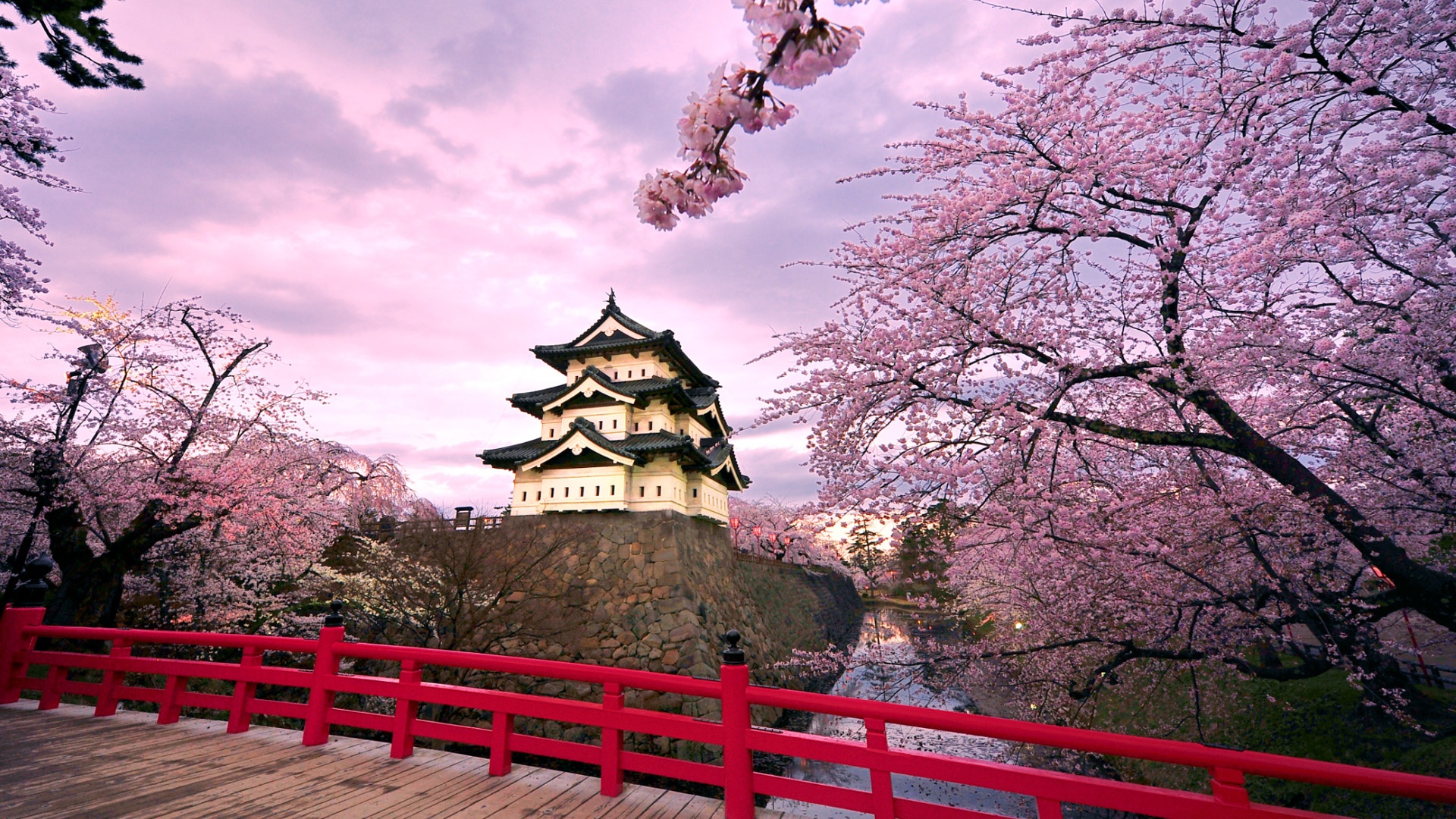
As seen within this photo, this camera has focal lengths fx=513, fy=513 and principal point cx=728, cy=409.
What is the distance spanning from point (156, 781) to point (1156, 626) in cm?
960

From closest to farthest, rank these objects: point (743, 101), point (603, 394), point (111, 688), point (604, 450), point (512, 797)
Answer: point (743, 101) < point (512, 797) < point (111, 688) < point (604, 450) < point (603, 394)

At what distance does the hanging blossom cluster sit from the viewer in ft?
6.78

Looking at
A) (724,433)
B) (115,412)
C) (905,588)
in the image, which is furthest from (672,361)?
(905,588)

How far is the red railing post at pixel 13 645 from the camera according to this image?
561 cm

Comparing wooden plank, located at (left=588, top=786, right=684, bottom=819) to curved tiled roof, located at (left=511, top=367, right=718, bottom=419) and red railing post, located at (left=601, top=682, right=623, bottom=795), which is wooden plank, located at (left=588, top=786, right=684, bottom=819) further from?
curved tiled roof, located at (left=511, top=367, right=718, bottom=419)

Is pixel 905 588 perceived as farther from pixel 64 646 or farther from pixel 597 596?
pixel 64 646

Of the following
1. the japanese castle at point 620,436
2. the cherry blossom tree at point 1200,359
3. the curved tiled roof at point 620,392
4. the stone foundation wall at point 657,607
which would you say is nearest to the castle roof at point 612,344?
the japanese castle at point 620,436

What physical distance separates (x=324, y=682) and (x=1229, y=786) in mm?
6158

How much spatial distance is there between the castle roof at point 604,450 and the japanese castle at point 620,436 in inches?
1.2

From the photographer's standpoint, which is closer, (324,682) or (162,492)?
(324,682)

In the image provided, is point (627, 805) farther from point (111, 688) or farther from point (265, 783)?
point (111, 688)

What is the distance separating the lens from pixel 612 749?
11.8ft

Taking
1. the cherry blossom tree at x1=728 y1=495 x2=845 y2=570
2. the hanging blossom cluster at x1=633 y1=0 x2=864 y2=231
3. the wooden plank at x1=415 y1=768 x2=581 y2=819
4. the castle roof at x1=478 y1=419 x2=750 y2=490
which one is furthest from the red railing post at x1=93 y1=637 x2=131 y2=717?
the cherry blossom tree at x1=728 y1=495 x2=845 y2=570

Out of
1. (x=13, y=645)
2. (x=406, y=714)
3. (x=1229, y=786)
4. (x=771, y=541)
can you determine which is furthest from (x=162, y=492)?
(x=771, y=541)
